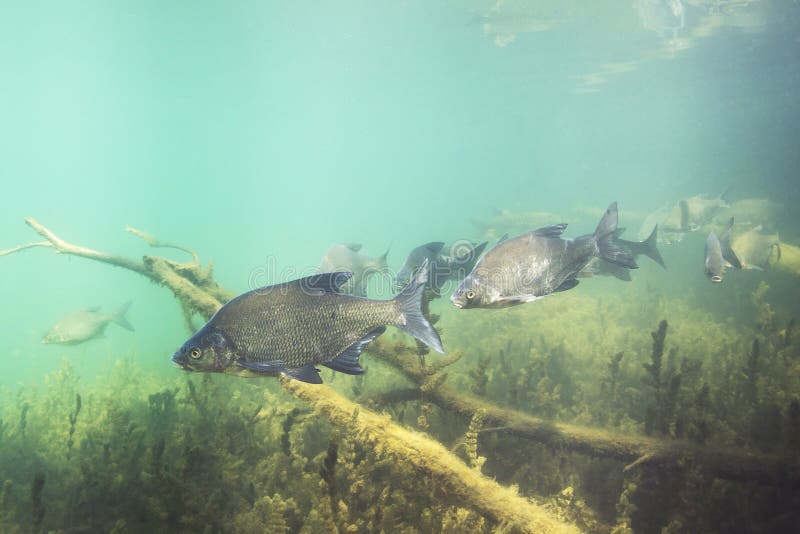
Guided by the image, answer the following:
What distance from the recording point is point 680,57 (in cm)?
3250

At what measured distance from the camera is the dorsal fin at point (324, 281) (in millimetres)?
3002

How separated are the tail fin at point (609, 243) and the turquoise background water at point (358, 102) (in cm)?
529

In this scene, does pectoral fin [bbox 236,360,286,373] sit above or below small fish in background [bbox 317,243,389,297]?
above

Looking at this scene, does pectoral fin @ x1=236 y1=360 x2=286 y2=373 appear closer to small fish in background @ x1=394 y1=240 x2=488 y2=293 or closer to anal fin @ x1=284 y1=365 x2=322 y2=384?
anal fin @ x1=284 y1=365 x2=322 y2=384

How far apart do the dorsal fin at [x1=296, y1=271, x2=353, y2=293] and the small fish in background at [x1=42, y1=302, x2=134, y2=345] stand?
1010 centimetres

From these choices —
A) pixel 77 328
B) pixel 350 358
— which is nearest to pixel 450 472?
pixel 350 358

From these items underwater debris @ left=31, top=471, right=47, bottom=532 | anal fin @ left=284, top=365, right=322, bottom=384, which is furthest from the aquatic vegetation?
anal fin @ left=284, top=365, right=322, bottom=384

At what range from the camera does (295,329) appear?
288cm

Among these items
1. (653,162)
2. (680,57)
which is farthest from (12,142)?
(653,162)

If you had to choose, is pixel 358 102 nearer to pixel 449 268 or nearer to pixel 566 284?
pixel 449 268

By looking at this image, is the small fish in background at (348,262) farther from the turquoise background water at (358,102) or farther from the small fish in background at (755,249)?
the small fish in background at (755,249)

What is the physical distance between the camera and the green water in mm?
10008

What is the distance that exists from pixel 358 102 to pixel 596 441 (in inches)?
2618

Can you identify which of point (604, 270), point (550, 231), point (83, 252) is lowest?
point (604, 270)
